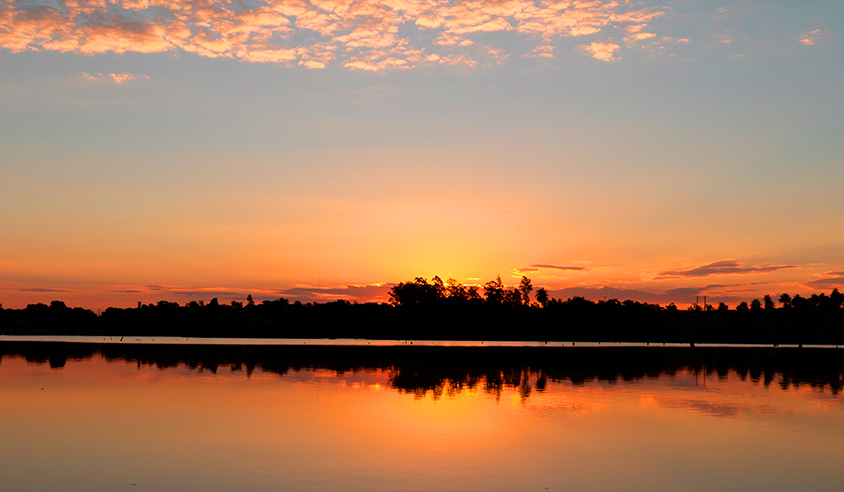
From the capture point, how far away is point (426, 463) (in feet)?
79.9

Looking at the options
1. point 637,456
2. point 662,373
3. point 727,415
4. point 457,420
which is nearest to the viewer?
point 637,456

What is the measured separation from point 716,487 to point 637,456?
4.83m

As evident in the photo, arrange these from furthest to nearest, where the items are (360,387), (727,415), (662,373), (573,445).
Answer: (662,373), (360,387), (727,415), (573,445)

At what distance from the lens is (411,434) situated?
30328mm

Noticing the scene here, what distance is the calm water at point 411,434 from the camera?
22.4 meters

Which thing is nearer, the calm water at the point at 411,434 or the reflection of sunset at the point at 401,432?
the calm water at the point at 411,434

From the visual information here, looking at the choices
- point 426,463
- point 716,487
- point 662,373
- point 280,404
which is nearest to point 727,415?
point 716,487

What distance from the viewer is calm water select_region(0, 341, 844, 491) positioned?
73.5 feet

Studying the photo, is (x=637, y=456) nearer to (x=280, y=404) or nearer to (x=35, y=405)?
(x=280, y=404)

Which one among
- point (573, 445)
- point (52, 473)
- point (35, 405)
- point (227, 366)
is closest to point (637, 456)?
point (573, 445)

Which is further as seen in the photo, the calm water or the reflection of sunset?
the reflection of sunset

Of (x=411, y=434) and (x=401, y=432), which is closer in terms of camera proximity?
(x=411, y=434)

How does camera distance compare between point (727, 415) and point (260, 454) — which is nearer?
point (260, 454)

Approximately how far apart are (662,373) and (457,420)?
Result: 133ft
